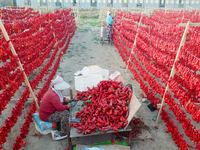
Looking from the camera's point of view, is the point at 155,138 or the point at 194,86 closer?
the point at 194,86

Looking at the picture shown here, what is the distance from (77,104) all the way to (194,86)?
3181 millimetres

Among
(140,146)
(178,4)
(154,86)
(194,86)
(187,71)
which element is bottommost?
(140,146)

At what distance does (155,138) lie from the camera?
14.4 ft

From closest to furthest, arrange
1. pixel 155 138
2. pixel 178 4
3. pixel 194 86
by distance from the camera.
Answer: pixel 194 86
pixel 155 138
pixel 178 4

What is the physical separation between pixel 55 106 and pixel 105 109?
1.31 metres

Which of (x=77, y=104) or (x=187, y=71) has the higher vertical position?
(x=187, y=71)

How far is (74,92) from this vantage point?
649 cm

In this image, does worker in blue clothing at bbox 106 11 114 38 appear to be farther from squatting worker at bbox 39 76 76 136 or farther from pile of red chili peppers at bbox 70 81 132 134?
squatting worker at bbox 39 76 76 136

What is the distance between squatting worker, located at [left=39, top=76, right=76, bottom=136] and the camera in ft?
13.7

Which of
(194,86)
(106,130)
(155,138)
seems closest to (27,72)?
(106,130)

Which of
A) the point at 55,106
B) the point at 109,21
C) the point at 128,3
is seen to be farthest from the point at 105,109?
the point at 128,3

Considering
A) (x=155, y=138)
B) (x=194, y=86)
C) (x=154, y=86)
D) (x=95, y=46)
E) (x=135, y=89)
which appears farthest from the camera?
(x=95, y=46)

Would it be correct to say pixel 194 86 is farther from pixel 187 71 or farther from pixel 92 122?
pixel 92 122

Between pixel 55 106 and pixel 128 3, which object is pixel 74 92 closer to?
pixel 55 106
